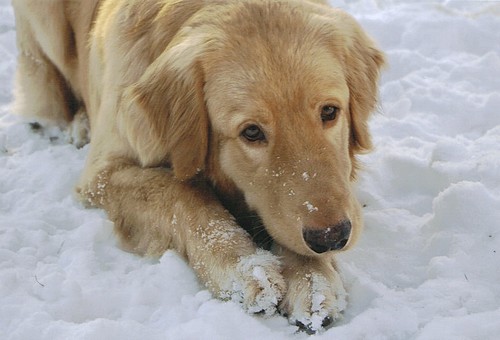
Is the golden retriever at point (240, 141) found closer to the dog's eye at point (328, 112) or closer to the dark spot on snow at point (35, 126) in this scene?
the dog's eye at point (328, 112)

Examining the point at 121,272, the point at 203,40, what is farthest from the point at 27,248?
the point at 203,40

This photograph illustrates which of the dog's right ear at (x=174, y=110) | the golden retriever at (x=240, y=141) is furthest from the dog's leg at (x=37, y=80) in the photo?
the dog's right ear at (x=174, y=110)

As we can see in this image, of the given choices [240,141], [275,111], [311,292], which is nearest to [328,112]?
[275,111]

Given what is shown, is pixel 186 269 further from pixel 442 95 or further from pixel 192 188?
pixel 442 95

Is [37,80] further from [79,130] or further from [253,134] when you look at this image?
[253,134]

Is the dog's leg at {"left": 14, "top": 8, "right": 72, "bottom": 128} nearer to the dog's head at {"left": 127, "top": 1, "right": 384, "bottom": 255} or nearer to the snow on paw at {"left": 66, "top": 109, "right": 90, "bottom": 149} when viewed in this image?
the snow on paw at {"left": 66, "top": 109, "right": 90, "bottom": 149}

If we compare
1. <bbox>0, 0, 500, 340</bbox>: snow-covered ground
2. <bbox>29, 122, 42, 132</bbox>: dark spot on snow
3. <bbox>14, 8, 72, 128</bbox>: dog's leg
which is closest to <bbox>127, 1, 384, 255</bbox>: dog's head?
<bbox>0, 0, 500, 340</bbox>: snow-covered ground
